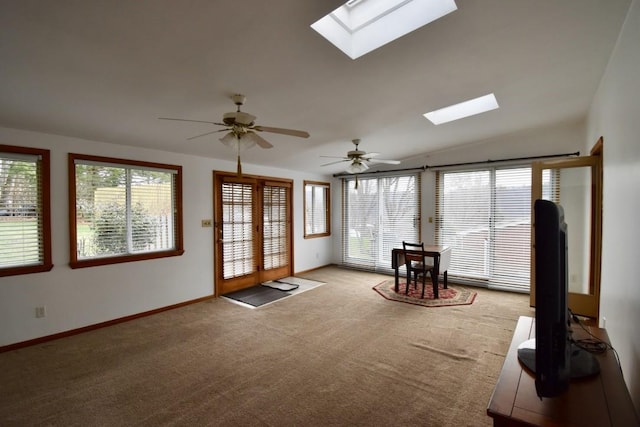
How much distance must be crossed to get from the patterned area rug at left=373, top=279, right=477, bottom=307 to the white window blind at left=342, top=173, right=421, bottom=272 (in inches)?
46.0

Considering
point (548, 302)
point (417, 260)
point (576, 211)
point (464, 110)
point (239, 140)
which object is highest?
point (464, 110)

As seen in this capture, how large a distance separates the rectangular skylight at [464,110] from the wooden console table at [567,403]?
3063 mm

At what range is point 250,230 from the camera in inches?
213

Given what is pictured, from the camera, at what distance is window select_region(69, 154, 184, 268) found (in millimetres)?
3480

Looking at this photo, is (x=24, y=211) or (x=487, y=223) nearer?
(x=24, y=211)

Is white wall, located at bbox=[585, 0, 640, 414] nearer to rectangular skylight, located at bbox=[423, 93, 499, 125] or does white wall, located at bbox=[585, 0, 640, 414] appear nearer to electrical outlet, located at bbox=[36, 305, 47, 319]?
rectangular skylight, located at bbox=[423, 93, 499, 125]

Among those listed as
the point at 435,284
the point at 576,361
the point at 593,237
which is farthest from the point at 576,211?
the point at 576,361

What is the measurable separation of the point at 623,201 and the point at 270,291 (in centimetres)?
447

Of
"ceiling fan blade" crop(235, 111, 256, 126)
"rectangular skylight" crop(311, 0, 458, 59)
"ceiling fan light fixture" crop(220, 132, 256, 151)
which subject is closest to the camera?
"rectangular skylight" crop(311, 0, 458, 59)

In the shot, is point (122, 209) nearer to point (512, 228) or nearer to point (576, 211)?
point (512, 228)

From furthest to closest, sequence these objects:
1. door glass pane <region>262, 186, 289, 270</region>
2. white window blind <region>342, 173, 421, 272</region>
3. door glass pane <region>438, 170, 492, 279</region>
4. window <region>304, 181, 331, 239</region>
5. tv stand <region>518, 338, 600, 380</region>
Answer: window <region>304, 181, 331, 239</region>
white window blind <region>342, 173, 421, 272</region>
door glass pane <region>262, 186, 289, 270</region>
door glass pane <region>438, 170, 492, 279</region>
tv stand <region>518, 338, 600, 380</region>

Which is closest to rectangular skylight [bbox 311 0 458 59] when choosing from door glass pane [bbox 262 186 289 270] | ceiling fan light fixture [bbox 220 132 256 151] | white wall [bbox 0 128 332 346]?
ceiling fan light fixture [bbox 220 132 256 151]

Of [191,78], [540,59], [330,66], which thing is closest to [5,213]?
[191,78]

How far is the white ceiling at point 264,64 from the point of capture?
Answer: 1.70 metres
